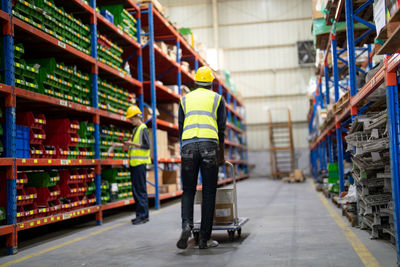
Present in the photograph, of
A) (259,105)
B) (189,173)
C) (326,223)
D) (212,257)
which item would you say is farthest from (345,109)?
(259,105)

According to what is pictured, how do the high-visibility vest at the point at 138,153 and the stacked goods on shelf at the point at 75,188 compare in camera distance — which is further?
the high-visibility vest at the point at 138,153

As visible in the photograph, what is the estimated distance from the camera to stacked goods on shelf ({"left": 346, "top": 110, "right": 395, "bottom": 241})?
462 cm

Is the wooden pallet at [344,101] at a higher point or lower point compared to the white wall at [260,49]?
lower

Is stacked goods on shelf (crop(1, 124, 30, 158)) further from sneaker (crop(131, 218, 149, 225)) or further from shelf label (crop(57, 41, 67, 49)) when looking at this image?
sneaker (crop(131, 218, 149, 225))

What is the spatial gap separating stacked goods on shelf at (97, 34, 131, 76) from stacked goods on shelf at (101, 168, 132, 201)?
191 cm

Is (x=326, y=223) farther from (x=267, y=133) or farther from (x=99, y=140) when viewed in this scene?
(x=267, y=133)

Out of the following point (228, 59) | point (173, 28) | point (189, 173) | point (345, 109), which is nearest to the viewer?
point (189, 173)

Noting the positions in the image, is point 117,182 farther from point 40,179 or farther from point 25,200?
point 25,200

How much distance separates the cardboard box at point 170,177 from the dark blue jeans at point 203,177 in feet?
21.4

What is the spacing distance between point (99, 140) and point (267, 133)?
20.4m

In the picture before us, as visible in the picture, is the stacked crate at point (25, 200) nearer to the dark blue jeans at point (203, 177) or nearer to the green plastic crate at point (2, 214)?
the green plastic crate at point (2, 214)

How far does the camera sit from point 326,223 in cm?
634

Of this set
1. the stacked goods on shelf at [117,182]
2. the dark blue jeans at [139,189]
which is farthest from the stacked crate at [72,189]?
the stacked goods on shelf at [117,182]

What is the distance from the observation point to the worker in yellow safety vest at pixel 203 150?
15.2 feet
